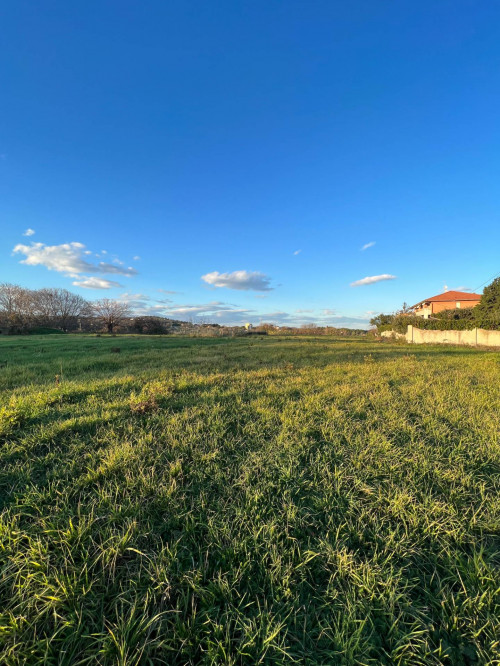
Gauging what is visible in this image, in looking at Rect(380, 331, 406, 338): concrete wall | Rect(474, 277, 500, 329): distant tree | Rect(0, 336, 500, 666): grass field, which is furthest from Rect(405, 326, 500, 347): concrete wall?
Rect(0, 336, 500, 666): grass field

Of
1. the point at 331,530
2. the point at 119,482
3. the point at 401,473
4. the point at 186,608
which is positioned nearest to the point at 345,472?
the point at 401,473

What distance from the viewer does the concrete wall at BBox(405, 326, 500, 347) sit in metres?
14.2

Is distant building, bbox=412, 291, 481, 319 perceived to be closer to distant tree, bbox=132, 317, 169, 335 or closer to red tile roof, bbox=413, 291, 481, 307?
red tile roof, bbox=413, 291, 481, 307

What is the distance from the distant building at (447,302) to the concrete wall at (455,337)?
24.5 metres

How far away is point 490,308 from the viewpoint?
53.8ft

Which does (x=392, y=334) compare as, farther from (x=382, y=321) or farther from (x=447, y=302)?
(x=447, y=302)

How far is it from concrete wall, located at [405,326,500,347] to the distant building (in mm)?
24485

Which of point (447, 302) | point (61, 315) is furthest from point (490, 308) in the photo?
point (61, 315)

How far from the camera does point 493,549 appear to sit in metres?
1.62

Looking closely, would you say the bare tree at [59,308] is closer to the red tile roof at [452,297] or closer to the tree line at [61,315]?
the tree line at [61,315]

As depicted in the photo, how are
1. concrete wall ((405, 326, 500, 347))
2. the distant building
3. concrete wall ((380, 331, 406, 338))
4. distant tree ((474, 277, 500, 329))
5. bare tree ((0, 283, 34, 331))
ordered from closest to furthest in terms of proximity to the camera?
concrete wall ((405, 326, 500, 347)), distant tree ((474, 277, 500, 329)), concrete wall ((380, 331, 406, 338)), bare tree ((0, 283, 34, 331)), the distant building

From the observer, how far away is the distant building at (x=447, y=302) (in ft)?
132

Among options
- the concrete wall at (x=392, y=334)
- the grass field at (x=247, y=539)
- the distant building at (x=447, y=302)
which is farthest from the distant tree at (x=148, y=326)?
the distant building at (x=447, y=302)

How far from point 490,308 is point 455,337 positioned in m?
2.76
